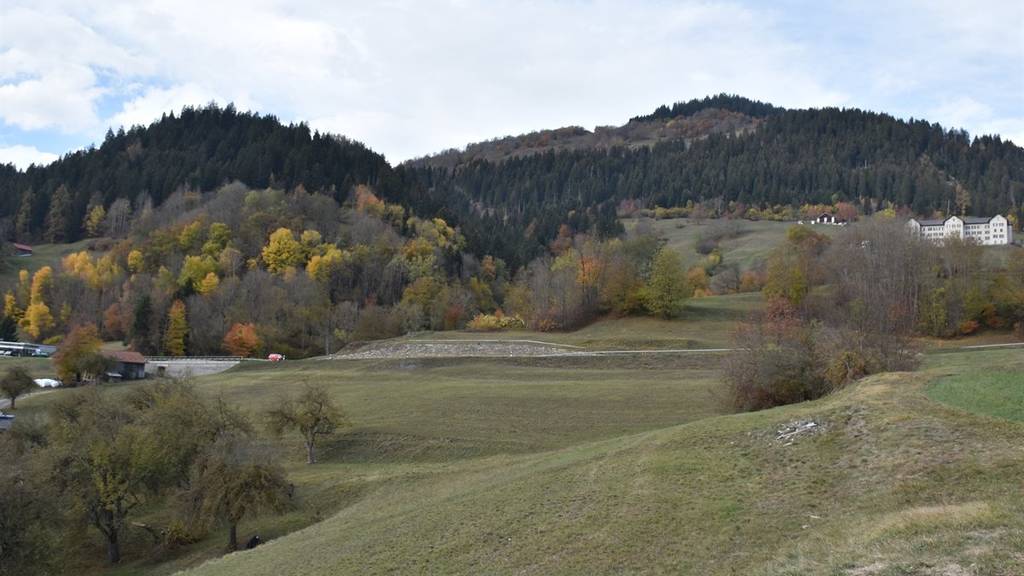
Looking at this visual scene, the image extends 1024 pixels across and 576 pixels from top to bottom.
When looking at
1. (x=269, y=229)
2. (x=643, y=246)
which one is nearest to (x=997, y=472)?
(x=643, y=246)

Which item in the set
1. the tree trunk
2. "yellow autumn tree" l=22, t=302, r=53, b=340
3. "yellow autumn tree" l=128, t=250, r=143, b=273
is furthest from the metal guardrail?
the tree trunk

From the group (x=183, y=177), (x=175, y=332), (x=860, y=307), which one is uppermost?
(x=183, y=177)

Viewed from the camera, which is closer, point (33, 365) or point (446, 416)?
point (446, 416)

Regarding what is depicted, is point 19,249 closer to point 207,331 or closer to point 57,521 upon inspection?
point 207,331

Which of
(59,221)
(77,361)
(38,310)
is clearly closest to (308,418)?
(77,361)

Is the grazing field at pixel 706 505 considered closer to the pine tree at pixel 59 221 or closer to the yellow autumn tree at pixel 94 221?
the yellow autumn tree at pixel 94 221

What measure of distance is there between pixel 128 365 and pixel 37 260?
291 ft

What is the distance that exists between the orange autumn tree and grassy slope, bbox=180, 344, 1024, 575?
262ft

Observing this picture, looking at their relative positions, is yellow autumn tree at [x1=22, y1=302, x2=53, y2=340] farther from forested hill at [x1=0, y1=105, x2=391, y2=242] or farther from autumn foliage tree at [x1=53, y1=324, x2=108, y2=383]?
forested hill at [x1=0, y1=105, x2=391, y2=242]

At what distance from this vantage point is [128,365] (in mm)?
90312

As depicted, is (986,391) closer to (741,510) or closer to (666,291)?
(741,510)

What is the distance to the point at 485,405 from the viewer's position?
5106 cm

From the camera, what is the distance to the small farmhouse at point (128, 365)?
88.9 metres

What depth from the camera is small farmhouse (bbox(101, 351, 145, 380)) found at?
292 ft
